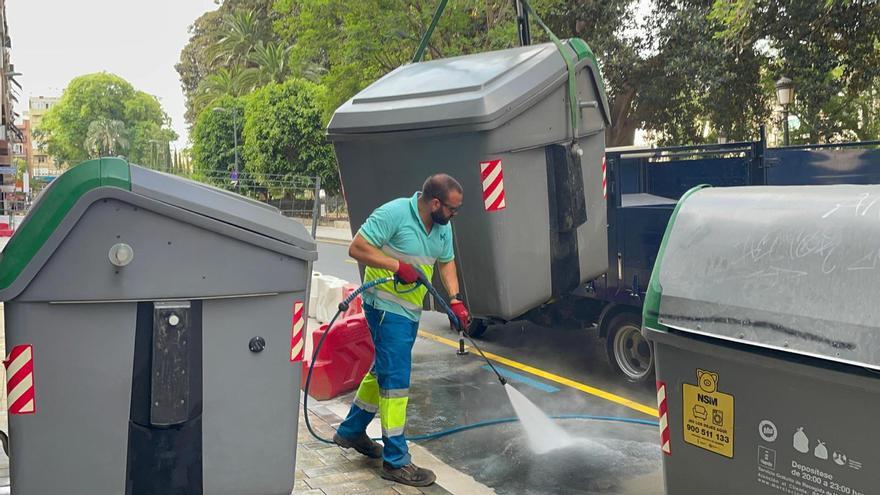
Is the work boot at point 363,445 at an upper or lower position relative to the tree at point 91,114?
lower

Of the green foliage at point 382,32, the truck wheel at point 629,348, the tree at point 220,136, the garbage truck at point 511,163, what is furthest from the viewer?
the tree at point 220,136

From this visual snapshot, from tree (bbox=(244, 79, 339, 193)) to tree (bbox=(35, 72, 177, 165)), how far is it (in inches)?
2688

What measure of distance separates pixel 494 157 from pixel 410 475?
192 centimetres

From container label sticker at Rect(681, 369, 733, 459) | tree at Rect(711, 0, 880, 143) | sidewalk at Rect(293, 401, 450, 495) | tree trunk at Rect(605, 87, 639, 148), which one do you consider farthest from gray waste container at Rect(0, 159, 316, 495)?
tree trunk at Rect(605, 87, 639, 148)

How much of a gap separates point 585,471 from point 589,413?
1135mm

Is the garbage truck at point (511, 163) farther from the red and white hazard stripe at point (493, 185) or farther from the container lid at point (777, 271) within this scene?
the container lid at point (777, 271)

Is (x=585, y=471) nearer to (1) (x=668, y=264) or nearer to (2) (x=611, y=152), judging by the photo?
(1) (x=668, y=264)

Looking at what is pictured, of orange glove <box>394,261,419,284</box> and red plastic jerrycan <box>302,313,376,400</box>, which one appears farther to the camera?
red plastic jerrycan <box>302,313,376,400</box>

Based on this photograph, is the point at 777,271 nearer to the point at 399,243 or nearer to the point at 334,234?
the point at 399,243

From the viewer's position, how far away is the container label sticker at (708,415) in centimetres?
267

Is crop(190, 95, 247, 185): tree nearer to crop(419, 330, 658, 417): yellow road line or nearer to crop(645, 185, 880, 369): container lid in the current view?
crop(419, 330, 658, 417): yellow road line

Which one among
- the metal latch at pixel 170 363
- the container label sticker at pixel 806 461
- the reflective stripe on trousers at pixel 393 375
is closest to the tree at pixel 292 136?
the reflective stripe on trousers at pixel 393 375

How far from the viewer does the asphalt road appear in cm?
455

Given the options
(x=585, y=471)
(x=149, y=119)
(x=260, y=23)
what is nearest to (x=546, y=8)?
(x=585, y=471)
